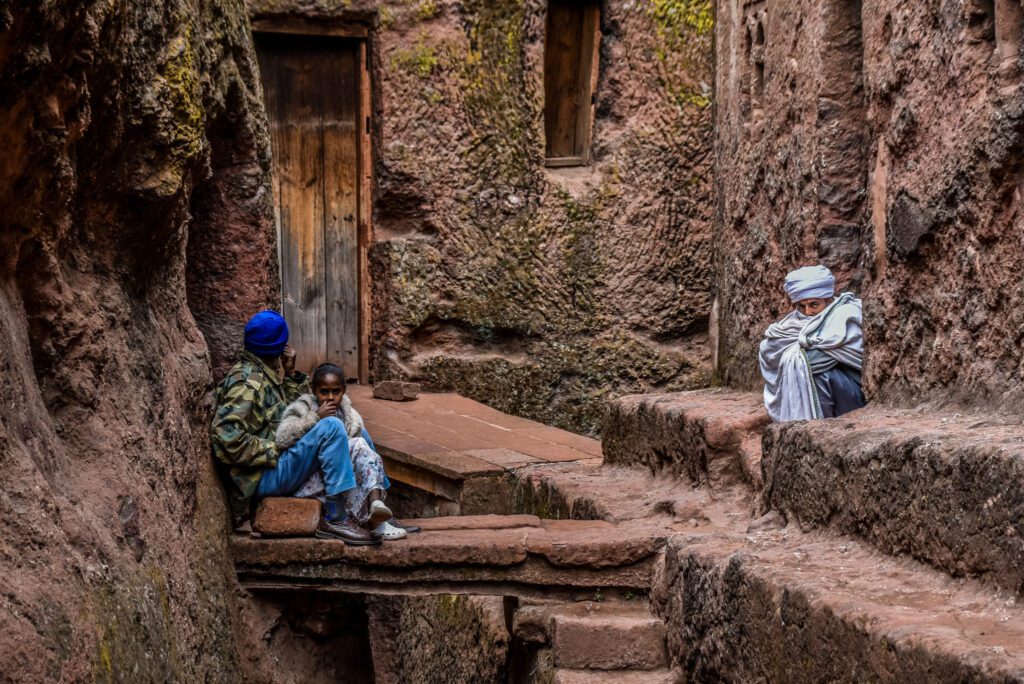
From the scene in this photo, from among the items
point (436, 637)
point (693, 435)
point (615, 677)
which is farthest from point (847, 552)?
point (436, 637)

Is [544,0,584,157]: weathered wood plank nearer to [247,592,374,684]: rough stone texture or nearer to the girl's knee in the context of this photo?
[247,592,374,684]: rough stone texture

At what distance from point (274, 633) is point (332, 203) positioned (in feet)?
13.6

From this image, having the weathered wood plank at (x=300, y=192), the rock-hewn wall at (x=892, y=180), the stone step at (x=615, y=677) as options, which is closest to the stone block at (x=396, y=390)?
the weathered wood plank at (x=300, y=192)

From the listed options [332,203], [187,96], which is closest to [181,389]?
[187,96]

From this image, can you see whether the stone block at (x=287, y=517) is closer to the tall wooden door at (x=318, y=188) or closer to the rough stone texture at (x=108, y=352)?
the rough stone texture at (x=108, y=352)

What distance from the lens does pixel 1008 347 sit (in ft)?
11.9

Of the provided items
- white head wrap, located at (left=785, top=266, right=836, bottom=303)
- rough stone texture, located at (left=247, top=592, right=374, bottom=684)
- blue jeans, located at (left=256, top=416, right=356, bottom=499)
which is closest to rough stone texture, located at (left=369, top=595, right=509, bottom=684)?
rough stone texture, located at (left=247, top=592, right=374, bottom=684)

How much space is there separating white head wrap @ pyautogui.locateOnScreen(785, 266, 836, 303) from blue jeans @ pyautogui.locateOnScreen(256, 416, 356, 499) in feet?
6.52

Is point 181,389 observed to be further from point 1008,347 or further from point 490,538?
point 1008,347

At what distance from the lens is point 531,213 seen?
9102 mm

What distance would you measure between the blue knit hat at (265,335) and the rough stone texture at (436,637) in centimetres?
156

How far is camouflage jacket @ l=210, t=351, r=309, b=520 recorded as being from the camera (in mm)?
5398

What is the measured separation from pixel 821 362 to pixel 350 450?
6.39ft

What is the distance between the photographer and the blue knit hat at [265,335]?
5.66m
